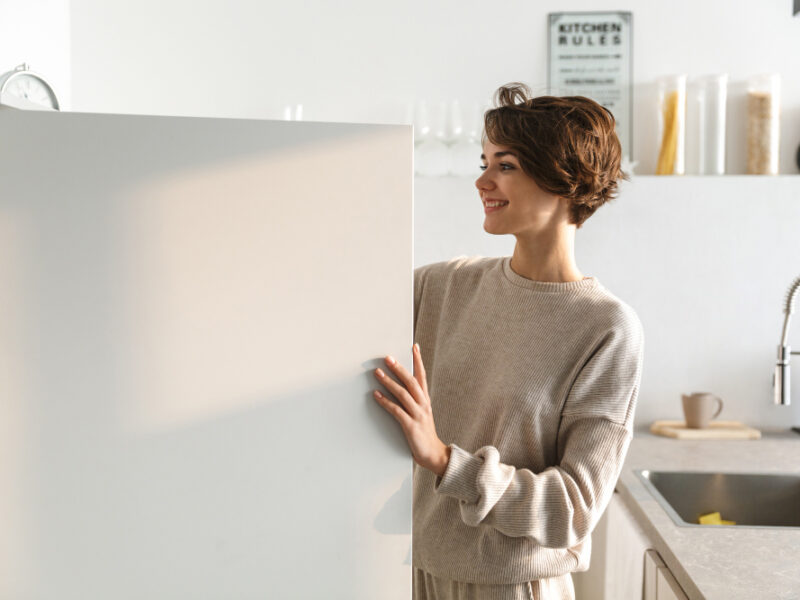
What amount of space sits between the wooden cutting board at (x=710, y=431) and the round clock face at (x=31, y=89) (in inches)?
73.1

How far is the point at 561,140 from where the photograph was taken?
1126 millimetres

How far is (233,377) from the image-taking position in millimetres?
875

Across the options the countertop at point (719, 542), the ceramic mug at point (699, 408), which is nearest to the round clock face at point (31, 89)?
the countertop at point (719, 542)

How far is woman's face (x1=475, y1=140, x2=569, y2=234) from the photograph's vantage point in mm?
1150

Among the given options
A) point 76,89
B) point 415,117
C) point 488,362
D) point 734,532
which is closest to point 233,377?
point 488,362

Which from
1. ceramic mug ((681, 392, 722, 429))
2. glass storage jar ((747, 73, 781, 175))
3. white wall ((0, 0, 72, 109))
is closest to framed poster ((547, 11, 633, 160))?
glass storage jar ((747, 73, 781, 175))

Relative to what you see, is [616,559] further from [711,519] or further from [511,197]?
[511,197]

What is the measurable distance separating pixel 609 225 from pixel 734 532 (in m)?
1.15

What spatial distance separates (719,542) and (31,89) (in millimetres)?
1708

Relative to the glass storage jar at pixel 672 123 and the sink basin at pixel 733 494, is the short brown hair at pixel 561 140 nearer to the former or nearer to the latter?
the sink basin at pixel 733 494

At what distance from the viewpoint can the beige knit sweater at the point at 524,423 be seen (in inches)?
41.3

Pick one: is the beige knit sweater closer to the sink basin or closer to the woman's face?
the woman's face

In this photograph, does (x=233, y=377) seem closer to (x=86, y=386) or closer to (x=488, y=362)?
(x=86, y=386)

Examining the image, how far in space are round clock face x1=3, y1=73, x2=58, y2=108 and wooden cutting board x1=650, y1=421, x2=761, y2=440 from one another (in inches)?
73.1
